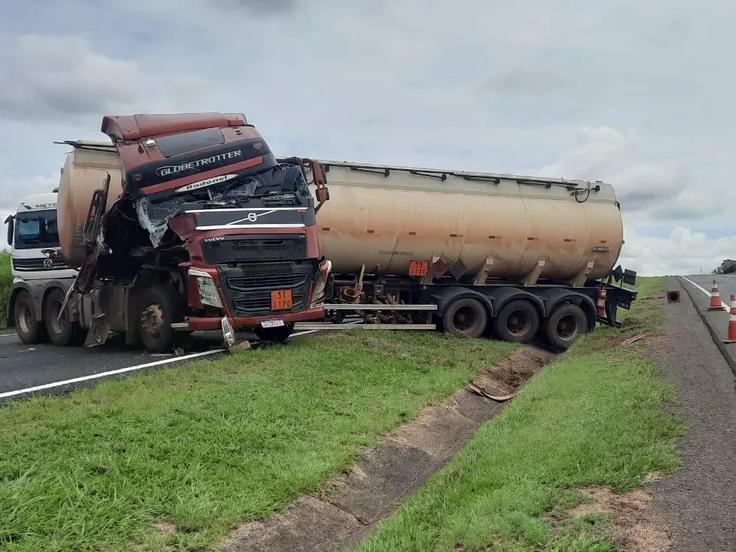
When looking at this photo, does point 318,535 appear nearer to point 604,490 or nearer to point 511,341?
point 604,490

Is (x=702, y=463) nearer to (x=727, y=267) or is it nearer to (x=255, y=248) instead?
(x=255, y=248)

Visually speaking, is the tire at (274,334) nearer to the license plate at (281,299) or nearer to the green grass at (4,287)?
the license plate at (281,299)

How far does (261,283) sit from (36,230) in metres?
6.49

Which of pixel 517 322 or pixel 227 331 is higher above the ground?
pixel 227 331

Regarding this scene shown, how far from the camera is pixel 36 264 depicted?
14422 millimetres

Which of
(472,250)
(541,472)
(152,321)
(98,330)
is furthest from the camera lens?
(472,250)

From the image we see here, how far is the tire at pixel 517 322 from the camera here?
15484mm

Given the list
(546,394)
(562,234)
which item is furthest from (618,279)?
(546,394)

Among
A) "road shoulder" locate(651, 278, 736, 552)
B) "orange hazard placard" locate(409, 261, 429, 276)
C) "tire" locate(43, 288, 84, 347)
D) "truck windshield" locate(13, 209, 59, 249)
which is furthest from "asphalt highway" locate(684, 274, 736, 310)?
"truck windshield" locate(13, 209, 59, 249)

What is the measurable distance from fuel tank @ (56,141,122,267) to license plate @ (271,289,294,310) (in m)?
3.35

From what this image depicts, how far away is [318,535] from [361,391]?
3.43m

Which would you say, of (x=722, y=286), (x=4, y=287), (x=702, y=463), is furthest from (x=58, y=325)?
(x=722, y=286)

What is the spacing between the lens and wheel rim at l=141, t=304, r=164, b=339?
11.0 meters

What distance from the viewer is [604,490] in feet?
15.9
